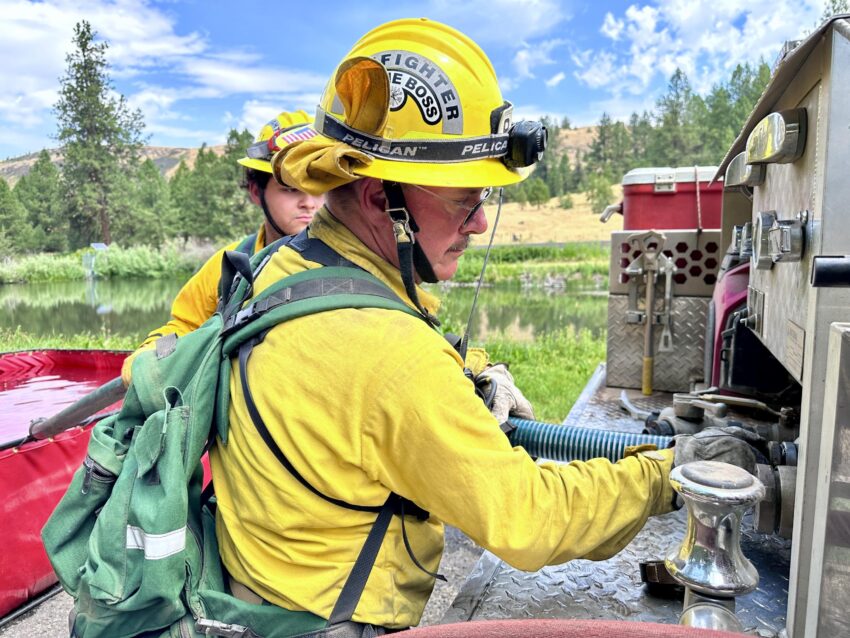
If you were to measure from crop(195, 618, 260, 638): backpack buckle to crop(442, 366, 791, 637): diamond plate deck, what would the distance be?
1.55ft

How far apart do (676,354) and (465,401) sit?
9.20 feet

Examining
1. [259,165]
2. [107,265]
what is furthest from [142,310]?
[259,165]

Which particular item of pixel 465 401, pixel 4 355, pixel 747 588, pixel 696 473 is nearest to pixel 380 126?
pixel 465 401

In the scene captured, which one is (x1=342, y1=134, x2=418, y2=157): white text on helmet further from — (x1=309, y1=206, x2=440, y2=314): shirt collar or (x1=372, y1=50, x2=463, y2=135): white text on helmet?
(x1=309, y1=206, x2=440, y2=314): shirt collar

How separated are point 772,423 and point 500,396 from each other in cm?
94

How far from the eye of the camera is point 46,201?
18.9m

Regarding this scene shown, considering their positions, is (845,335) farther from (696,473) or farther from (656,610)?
(656,610)

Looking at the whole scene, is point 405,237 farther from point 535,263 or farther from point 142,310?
point 535,263

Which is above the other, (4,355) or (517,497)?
(517,497)

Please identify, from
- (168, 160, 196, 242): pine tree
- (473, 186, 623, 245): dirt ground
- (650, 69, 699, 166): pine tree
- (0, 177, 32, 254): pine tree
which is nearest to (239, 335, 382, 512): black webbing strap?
(0, 177, 32, 254): pine tree

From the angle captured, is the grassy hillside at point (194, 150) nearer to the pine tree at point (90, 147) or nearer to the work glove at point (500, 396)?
the pine tree at point (90, 147)

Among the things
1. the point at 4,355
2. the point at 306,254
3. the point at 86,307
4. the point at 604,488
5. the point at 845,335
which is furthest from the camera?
the point at 86,307

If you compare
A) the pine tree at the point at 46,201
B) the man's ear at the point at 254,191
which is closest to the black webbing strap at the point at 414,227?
the man's ear at the point at 254,191

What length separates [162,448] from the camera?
4.56 ft
